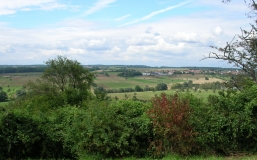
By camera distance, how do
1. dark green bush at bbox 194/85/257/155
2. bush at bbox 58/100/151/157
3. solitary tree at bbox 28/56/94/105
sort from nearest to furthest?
1. dark green bush at bbox 194/85/257/155
2. bush at bbox 58/100/151/157
3. solitary tree at bbox 28/56/94/105

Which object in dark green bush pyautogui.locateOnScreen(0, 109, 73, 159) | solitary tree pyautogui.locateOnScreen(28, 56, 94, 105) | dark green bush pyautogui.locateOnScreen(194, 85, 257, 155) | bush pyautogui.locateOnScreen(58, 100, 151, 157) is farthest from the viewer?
solitary tree pyautogui.locateOnScreen(28, 56, 94, 105)

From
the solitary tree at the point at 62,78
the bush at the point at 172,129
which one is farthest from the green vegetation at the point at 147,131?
the solitary tree at the point at 62,78

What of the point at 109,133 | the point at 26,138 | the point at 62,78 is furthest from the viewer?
Answer: the point at 62,78

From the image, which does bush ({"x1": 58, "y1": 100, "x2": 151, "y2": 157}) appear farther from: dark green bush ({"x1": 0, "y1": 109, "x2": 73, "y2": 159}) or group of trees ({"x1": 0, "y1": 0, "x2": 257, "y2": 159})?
dark green bush ({"x1": 0, "y1": 109, "x2": 73, "y2": 159})

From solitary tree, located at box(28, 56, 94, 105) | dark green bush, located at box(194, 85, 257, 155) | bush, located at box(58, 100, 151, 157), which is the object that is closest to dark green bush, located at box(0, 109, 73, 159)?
bush, located at box(58, 100, 151, 157)

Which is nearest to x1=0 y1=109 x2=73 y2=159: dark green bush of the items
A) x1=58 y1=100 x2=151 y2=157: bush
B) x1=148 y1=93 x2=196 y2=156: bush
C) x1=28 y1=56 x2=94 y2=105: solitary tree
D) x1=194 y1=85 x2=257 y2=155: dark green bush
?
x1=58 y1=100 x2=151 y2=157: bush

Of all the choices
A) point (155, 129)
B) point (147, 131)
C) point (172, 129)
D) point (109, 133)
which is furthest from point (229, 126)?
point (109, 133)

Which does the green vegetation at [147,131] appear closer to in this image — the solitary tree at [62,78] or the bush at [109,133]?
the bush at [109,133]

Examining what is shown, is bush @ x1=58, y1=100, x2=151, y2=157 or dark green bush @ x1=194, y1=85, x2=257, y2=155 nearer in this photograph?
dark green bush @ x1=194, y1=85, x2=257, y2=155

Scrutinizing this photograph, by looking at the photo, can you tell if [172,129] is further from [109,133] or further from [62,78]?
[62,78]

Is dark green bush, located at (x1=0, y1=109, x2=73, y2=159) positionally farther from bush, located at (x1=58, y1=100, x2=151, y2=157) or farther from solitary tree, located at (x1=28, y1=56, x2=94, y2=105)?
solitary tree, located at (x1=28, y1=56, x2=94, y2=105)

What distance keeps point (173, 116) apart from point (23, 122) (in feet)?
16.8

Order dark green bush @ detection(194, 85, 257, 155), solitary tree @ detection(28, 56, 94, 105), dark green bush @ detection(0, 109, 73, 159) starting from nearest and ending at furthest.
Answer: dark green bush @ detection(194, 85, 257, 155) → dark green bush @ detection(0, 109, 73, 159) → solitary tree @ detection(28, 56, 94, 105)

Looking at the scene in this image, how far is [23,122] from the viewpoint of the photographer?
922 centimetres
